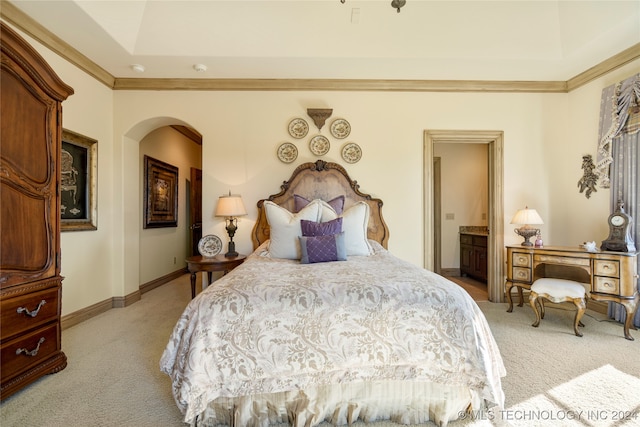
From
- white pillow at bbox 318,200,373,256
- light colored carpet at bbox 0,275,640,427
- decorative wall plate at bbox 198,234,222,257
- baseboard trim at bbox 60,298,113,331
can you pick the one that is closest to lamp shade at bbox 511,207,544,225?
light colored carpet at bbox 0,275,640,427

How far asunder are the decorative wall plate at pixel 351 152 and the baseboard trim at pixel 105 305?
3.36 meters

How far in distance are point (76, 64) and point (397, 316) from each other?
4.05 meters

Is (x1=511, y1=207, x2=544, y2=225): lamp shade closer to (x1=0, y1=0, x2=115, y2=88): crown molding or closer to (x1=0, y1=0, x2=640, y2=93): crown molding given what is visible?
(x1=0, y1=0, x2=640, y2=93): crown molding

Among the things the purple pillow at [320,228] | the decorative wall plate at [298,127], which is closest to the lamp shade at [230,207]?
the purple pillow at [320,228]

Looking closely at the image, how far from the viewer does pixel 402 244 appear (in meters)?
3.74

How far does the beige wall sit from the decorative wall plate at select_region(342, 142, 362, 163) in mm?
82

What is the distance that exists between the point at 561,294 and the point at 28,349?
14.4 feet

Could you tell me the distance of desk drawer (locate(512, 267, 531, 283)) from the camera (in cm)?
331

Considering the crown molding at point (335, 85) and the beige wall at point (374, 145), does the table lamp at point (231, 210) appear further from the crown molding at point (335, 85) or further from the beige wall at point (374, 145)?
the crown molding at point (335, 85)

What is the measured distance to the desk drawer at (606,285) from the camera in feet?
9.05

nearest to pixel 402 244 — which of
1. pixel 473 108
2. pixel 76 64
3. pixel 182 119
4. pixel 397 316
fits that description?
pixel 473 108

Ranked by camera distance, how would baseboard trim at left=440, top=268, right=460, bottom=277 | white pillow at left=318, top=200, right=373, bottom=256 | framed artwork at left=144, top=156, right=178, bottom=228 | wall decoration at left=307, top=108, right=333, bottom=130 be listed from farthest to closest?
baseboard trim at left=440, top=268, right=460, bottom=277 < framed artwork at left=144, top=156, right=178, bottom=228 < wall decoration at left=307, top=108, right=333, bottom=130 < white pillow at left=318, top=200, right=373, bottom=256

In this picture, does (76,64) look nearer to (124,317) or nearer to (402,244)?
(124,317)

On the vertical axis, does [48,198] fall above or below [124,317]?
above
